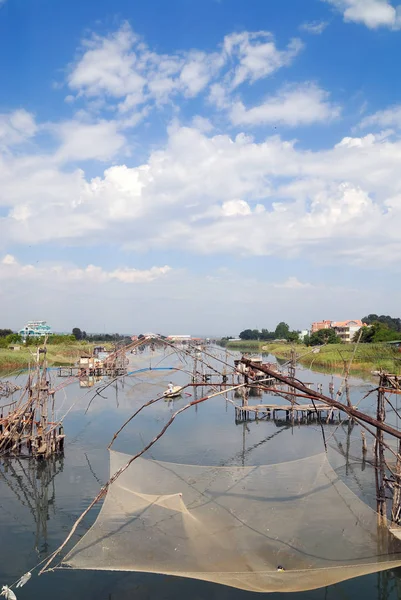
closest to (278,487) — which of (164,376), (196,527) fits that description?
(196,527)

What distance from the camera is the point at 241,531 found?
6.73 m

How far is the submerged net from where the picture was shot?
5766 millimetres

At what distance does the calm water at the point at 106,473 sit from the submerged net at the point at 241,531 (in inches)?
39.2

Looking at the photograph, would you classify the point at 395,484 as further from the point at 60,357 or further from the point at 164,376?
the point at 60,357

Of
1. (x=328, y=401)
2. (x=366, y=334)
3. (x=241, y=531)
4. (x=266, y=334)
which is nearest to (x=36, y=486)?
(x=241, y=531)

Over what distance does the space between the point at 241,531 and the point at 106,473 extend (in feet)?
20.7

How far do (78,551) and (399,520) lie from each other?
4.90 meters

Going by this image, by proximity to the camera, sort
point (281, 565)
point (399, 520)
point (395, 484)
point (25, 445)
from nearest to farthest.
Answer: point (281, 565), point (399, 520), point (395, 484), point (25, 445)

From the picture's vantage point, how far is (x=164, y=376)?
115ft

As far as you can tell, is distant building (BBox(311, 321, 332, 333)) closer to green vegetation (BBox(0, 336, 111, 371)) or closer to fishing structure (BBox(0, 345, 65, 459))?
green vegetation (BBox(0, 336, 111, 371))

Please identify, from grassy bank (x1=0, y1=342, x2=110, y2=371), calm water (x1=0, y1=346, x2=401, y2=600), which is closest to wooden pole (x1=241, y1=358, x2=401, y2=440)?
calm water (x1=0, y1=346, x2=401, y2=600)

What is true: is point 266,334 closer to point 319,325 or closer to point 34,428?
point 319,325

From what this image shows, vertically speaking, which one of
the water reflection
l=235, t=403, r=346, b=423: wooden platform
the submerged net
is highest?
the submerged net

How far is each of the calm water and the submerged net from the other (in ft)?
3.27
